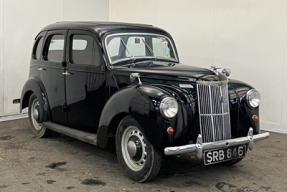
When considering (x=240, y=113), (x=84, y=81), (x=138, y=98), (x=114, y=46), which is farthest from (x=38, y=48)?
(x=240, y=113)

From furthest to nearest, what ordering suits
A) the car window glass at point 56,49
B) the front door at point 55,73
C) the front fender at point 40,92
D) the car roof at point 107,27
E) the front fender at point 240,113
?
the front fender at point 40,92
the car window glass at point 56,49
the front door at point 55,73
the car roof at point 107,27
the front fender at point 240,113

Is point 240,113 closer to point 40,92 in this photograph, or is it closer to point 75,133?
point 75,133

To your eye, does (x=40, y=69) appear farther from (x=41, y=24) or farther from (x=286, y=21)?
(x=286, y=21)

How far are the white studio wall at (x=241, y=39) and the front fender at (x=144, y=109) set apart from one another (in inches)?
137

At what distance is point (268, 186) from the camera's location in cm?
393

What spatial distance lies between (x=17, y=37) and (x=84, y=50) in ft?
10.5

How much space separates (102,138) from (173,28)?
14.2ft

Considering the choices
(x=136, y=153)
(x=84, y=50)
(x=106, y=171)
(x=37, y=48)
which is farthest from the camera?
(x=37, y=48)

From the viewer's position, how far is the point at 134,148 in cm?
391

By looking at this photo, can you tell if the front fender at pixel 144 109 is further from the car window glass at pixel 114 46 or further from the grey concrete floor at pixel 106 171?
the car window glass at pixel 114 46

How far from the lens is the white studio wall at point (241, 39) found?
21.5 feet

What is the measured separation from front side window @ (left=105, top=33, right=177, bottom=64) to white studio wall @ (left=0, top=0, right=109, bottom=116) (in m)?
3.50

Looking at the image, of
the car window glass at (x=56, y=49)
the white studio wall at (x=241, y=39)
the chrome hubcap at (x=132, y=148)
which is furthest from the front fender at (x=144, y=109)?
the white studio wall at (x=241, y=39)

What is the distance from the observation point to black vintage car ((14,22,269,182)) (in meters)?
3.73
